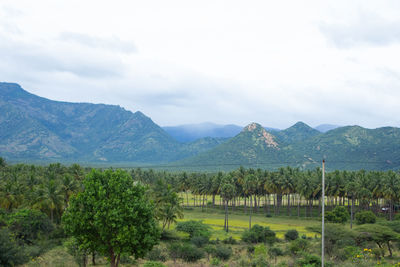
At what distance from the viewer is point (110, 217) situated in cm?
2331

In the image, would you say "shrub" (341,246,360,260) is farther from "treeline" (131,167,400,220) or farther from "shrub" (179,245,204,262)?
"treeline" (131,167,400,220)

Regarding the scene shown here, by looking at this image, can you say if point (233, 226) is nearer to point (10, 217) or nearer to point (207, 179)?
point (207, 179)

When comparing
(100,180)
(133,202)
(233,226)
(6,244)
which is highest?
(100,180)

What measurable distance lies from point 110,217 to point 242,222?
58.3m

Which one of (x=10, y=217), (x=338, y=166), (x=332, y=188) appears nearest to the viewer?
(x=10, y=217)

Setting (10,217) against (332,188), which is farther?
(332,188)

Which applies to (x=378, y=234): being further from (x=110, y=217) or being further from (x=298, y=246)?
(x=110, y=217)

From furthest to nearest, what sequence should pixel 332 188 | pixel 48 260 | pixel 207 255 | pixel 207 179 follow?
pixel 207 179 → pixel 332 188 → pixel 207 255 → pixel 48 260

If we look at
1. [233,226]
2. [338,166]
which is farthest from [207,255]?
[338,166]

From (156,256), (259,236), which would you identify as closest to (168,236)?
(259,236)

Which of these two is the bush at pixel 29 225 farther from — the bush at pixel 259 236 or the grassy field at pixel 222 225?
the bush at pixel 259 236

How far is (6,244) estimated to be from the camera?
26.5 metres

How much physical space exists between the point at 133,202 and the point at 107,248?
3883mm

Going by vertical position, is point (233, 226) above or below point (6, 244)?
below
